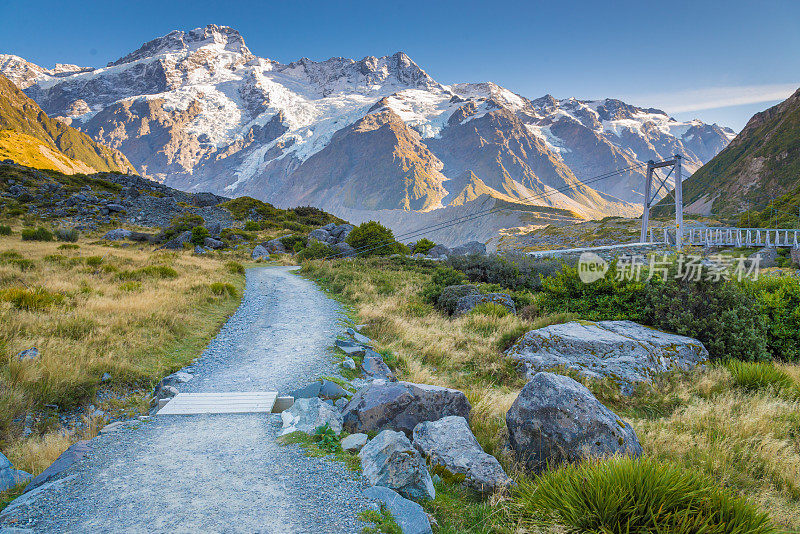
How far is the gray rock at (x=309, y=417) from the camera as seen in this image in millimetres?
4934

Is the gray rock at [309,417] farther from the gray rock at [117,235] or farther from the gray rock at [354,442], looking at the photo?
the gray rock at [117,235]

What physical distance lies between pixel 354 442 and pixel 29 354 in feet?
19.9

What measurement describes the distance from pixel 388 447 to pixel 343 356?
460 cm

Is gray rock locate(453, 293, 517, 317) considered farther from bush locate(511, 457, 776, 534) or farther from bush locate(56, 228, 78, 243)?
bush locate(56, 228, 78, 243)

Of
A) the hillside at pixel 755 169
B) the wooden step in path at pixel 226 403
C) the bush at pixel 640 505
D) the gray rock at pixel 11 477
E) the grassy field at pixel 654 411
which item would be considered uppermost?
the hillside at pixel 755 169

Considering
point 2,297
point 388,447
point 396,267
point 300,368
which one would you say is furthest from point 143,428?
point 396,267

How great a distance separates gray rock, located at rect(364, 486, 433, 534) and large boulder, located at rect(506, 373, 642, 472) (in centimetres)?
157

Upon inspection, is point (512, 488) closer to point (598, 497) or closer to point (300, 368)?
point (598, 497)

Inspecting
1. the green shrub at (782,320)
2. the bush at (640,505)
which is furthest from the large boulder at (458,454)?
the green shrub at (782,320)

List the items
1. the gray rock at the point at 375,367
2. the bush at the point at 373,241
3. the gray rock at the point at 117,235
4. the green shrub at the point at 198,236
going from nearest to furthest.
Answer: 1. the gray rock at the point at 375,367
2. the bush at the point at 373,241
3. the gray rock at the point at 117,235
4. the green shrub at the point at 198,236

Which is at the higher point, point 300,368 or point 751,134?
point 751,134

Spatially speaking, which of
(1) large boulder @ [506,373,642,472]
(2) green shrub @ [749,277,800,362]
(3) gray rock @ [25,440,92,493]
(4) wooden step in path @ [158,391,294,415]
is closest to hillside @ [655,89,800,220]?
(2) green shrub @ [749,277,800,362]

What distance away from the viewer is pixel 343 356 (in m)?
8.34

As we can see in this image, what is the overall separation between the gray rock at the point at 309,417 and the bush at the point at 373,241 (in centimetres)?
2380
